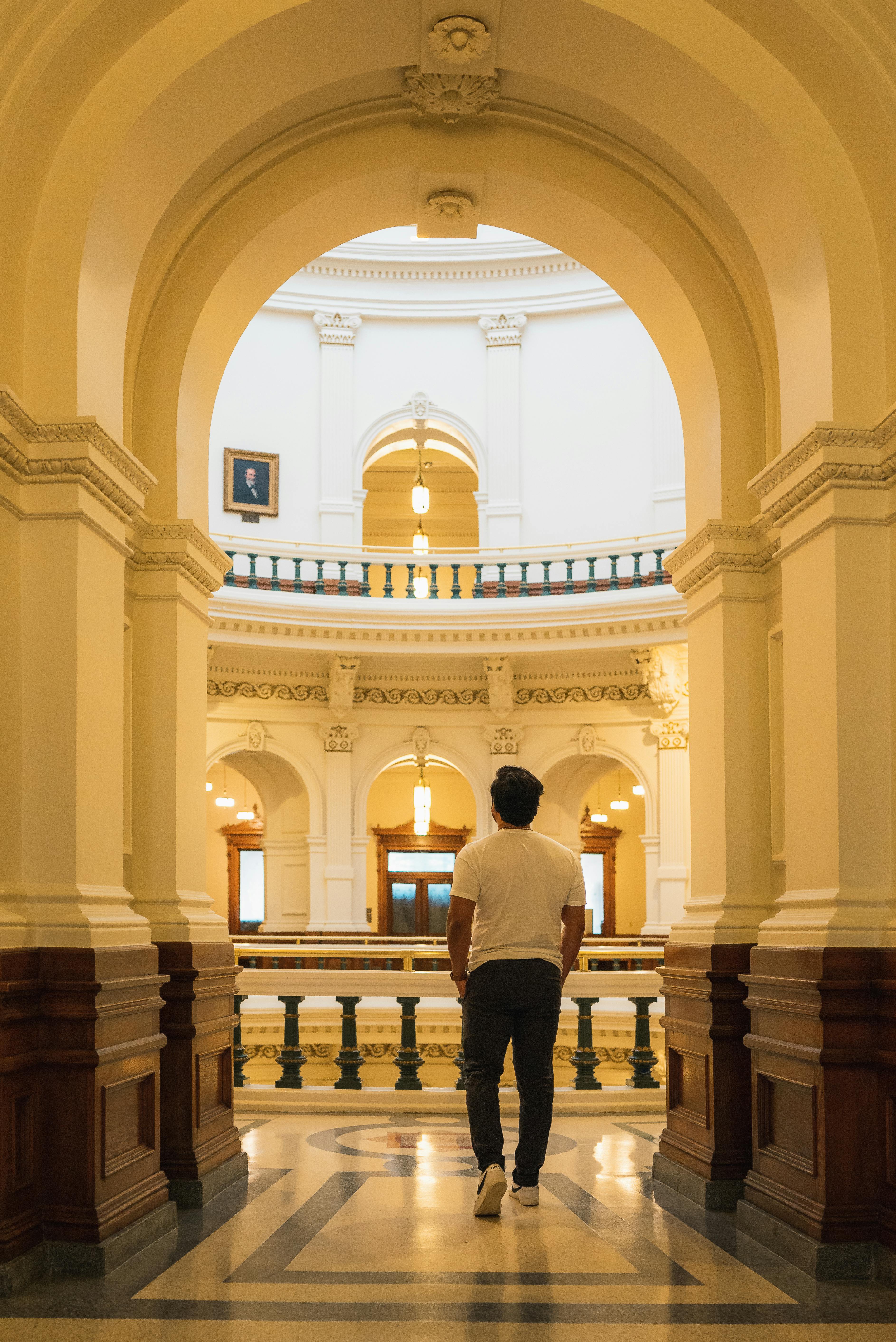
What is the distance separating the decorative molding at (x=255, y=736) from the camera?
59.8 feet

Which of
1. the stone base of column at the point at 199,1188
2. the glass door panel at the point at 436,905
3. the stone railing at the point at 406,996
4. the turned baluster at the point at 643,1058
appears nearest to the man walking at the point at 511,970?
the stone base of column at the point at 199,1188

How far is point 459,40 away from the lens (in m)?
5.54

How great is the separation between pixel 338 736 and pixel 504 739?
238cm

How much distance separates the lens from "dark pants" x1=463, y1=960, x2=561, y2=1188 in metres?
5.01

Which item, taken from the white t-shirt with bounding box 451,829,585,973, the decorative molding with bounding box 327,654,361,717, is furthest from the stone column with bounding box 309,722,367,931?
the white t-shirt with bounding box 451,829,585,973

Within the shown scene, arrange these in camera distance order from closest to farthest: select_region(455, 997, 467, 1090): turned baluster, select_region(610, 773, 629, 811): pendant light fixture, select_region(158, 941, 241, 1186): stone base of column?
select_region(455, 997, 467, 1090): turned baluster, select_region(158, 941, 241, 1186): stone base of column, select_region(610, 773, 629, 811): pendant light fixture

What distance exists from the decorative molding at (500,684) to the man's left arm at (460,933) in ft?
41.9

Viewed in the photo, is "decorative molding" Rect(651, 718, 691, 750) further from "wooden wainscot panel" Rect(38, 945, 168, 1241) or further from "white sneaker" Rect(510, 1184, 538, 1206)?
"wooden wainscot panel" Rect(38, 945, 168, 1241)

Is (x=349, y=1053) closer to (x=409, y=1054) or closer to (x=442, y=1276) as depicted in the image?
(x=409, y=1054)

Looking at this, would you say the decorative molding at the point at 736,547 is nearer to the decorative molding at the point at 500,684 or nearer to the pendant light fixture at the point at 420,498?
the pendant light fixture at the point at 420,498

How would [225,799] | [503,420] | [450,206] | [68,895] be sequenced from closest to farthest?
[68,895] < [450,206] < [503,420] < [225,799]

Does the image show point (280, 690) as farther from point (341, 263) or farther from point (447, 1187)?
point (447, 1187)

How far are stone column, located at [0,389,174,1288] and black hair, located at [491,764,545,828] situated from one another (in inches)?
59.4

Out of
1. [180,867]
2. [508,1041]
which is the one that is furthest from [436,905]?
[508,1041]
